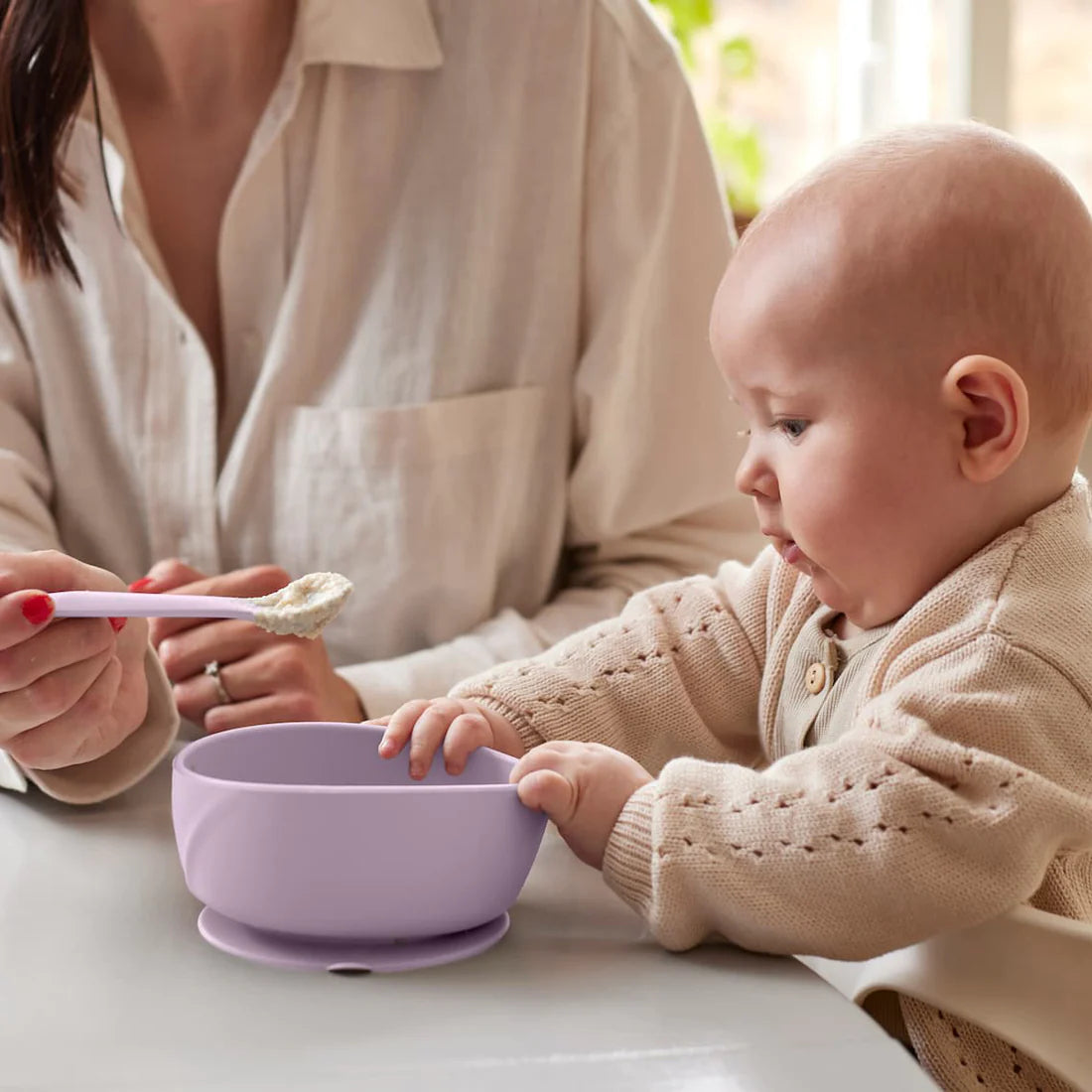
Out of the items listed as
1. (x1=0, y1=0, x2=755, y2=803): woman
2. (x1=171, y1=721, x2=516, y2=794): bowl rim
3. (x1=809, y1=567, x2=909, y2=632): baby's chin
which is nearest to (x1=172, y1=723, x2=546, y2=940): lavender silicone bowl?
(x1=171, y1=721, x2=516, y2=794): bowl rim

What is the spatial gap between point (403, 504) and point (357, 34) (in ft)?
1.27

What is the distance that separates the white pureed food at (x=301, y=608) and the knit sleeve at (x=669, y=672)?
0.11 m

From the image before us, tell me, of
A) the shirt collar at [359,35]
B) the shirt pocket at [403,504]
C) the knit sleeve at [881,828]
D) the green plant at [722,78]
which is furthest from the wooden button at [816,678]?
the green plant at [722,78]

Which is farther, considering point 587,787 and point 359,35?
point 359,35

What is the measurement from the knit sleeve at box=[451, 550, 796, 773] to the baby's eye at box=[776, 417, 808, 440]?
12 centimetres

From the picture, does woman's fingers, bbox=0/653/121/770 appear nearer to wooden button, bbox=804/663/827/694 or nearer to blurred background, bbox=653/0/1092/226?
wooden button, bbox=804/663/827/694

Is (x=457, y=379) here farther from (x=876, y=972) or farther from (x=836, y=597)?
(x=876, y=972)

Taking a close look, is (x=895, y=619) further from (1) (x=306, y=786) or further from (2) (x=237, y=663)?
(2) (x=237, y=663)

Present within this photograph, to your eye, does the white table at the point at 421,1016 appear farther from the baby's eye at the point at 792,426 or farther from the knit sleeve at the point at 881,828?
the baby's eye at the point at 792,426

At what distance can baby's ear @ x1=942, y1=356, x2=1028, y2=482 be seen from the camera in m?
0.69

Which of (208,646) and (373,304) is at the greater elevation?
(373,304)

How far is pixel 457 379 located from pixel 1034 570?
65 cm

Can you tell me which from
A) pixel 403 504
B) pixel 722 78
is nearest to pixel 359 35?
pixel 403 504

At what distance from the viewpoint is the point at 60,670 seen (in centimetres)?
77
